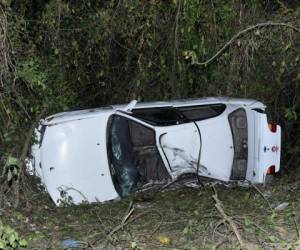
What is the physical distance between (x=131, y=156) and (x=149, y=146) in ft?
1.33

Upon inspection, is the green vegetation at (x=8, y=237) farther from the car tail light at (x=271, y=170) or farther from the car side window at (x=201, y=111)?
the car tail light at (x=271, y=170)

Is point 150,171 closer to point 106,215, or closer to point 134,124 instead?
point 134,124

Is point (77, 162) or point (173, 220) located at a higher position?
point (77, 162)

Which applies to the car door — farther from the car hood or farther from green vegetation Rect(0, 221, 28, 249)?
green vegetation Rect(0, 221, 28, 249)

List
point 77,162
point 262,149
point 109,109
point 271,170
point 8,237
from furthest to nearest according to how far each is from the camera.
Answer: point 271,170 < point 262,149 < point 109,109 < point 77,162 < point 8,237

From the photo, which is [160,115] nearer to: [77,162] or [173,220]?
[77,162]

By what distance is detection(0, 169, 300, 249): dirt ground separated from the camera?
5691 millimetres

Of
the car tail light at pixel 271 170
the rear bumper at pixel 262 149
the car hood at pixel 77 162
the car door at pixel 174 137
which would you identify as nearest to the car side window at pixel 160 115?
the car door at pixel 174 137

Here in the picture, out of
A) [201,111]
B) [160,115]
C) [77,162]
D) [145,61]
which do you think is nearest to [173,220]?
[77,162]

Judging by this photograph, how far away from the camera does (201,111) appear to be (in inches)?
337

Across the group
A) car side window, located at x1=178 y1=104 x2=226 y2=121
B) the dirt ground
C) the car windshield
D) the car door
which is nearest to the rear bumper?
the dirt ground

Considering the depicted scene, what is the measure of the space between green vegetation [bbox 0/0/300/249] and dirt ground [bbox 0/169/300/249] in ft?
0.24

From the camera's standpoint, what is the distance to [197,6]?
8.95 metres

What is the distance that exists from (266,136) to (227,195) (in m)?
1.14
